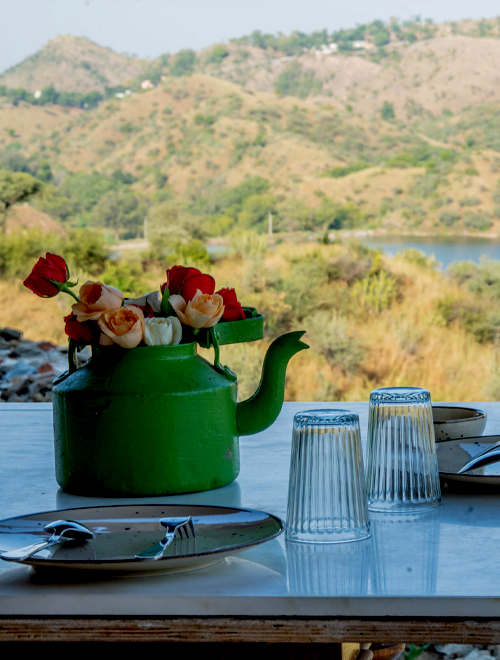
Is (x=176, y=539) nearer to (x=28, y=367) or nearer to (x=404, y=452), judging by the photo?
(x=404, y=452)

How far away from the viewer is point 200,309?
30.9 inches

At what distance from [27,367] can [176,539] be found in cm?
360

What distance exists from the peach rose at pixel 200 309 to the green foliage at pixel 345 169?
15758 millimetres

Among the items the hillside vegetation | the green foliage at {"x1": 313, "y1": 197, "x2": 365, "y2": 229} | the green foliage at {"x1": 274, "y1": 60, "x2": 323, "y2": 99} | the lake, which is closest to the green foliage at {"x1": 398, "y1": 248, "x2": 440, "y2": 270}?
the hillside vegetation

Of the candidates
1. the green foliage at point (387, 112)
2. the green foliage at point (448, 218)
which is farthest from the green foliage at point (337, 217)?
the green foliage at point (387, 112)

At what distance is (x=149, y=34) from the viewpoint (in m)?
20.9

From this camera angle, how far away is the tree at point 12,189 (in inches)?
454

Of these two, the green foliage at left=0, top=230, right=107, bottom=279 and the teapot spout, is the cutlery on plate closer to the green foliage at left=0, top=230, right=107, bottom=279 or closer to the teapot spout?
the teapot spout

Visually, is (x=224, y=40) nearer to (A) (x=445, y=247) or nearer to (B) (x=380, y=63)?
(B) (x=380, y=63)

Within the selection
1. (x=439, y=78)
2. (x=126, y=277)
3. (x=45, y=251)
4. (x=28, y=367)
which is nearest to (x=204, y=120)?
(x=439, y=78)

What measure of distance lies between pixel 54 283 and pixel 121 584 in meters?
0.33

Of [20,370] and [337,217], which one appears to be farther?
[337,217]

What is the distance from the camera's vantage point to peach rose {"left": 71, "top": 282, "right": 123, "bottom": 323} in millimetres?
754

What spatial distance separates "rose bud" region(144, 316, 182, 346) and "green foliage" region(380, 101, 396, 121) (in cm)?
1895
